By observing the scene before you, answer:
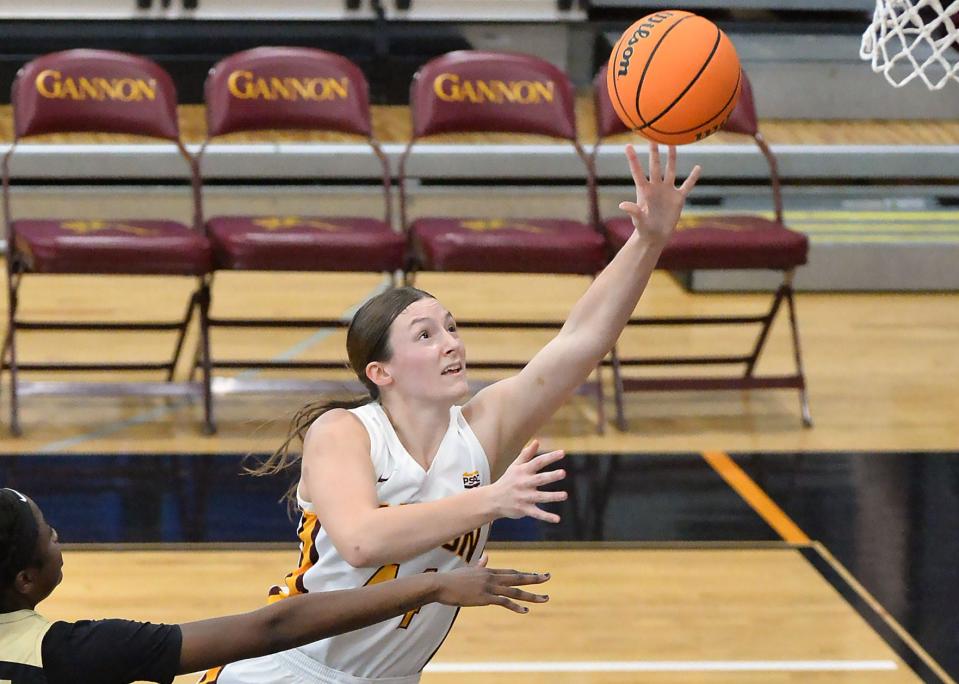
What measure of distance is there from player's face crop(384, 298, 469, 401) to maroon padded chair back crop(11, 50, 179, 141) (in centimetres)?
374

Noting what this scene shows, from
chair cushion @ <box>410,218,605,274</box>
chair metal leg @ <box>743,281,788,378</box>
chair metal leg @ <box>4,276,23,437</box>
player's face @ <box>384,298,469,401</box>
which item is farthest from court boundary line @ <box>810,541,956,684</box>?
chair metal leg @ <box>4,276,23,437</box>

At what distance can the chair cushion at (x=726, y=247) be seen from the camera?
19.3 feet

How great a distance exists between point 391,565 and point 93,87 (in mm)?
4010

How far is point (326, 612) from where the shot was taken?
7.11ft

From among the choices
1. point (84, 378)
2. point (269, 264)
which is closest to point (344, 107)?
point (269, 264)

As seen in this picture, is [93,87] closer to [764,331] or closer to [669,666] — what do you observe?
[764,331]

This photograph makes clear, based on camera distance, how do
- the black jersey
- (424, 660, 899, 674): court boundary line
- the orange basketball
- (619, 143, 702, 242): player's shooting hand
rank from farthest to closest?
(424, 660, 899, 674): court boundary line → the orange basketball → (619, 143, 702, 242): player's shooting hand → the black jersey

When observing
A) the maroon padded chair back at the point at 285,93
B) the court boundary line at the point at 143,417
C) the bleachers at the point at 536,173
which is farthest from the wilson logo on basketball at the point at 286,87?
the bleachers at the point at 536,173

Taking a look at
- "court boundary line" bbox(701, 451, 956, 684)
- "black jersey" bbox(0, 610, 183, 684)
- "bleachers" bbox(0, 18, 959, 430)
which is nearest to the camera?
"black jersey" bbox(0, 610, 183, 684)

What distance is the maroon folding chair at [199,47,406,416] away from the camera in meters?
5.79

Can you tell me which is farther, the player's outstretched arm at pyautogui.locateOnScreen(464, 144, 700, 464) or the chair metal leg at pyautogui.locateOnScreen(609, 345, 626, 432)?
the chair metal leg at pyautogui.locateOnScreen(609, 345, 626, 432)

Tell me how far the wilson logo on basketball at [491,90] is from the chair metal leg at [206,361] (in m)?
1.26

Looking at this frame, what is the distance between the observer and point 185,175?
8320 millimetres

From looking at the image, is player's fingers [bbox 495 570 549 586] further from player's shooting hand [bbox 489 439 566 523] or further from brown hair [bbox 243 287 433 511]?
brown hair [bbox 243 287 433 511]
